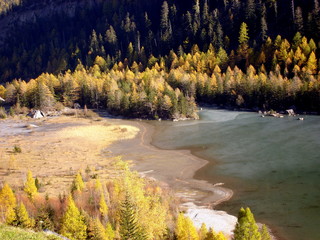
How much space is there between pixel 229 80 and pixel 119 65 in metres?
83.8

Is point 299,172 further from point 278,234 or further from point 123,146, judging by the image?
point 123,146

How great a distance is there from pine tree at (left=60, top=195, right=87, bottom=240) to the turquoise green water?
1866cm

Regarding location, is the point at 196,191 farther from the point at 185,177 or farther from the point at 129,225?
the point at 129,225

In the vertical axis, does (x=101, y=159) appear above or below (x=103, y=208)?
below

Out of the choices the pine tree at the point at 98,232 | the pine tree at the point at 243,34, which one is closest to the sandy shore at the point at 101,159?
the pine tree at the point at 98,232

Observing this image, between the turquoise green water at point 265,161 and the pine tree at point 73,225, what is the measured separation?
18656 mm

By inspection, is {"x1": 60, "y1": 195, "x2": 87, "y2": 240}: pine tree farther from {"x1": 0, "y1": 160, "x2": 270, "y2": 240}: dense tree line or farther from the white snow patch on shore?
the white snow patch on shore

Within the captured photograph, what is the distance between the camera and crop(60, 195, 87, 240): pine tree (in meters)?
28.3

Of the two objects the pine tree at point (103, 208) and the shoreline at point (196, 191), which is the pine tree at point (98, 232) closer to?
the pine tree at point (103, 208)

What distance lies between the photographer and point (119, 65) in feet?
625

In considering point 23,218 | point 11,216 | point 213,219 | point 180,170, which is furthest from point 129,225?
point 180,170

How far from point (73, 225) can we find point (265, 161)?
38.9 m

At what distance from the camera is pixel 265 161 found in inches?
2259

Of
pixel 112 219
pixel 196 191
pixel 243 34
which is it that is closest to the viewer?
pixel 112 219
